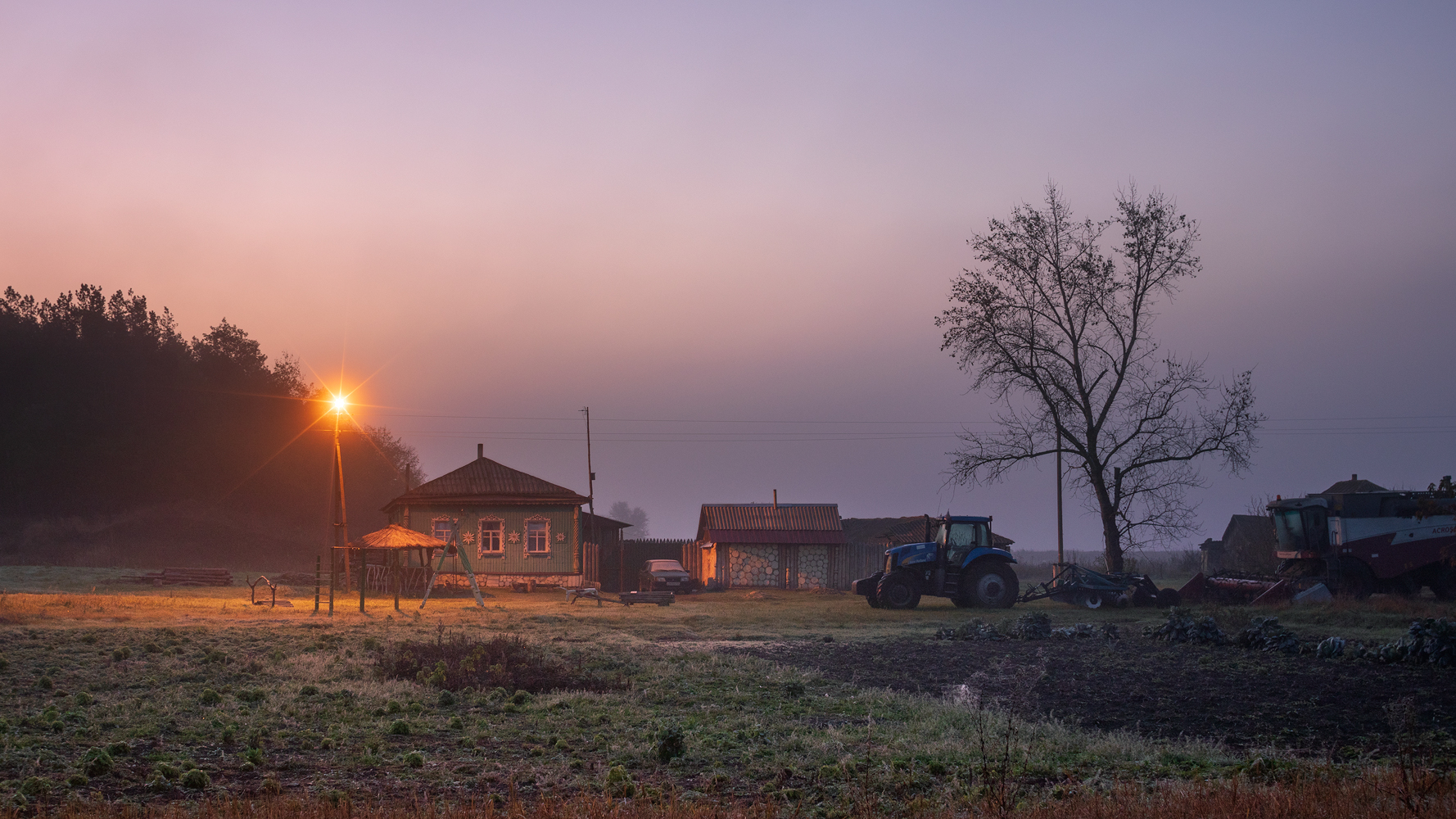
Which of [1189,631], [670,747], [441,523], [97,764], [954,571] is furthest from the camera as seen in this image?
[441,523]

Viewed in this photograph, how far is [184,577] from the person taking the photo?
38.1 metres

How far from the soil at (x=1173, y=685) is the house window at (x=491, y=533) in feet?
76.8

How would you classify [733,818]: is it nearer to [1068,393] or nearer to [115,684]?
[115,684]

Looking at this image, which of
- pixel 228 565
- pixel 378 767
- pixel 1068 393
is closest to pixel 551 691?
pixel 378 767

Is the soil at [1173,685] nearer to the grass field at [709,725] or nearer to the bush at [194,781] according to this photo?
the grass field at [709,725]

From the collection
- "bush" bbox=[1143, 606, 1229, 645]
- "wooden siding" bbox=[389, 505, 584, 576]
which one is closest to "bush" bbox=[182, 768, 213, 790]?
"bush" bbox=[1143, 606, 1229, 645]

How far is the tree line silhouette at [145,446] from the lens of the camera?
54.0 meters

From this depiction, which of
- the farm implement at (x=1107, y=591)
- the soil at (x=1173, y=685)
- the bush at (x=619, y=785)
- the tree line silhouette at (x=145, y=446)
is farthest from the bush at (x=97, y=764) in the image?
the tree line silhouette at (x=145, y=446)

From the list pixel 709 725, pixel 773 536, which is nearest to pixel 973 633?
pixel 709 725

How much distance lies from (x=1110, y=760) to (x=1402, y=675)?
25.8 feet

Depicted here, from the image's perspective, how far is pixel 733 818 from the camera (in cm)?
562

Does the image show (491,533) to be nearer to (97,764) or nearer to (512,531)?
(512,531)

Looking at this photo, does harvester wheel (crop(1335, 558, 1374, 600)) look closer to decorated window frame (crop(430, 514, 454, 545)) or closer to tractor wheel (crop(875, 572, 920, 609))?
tractor wheel (crop(875, 572, 920, 609))

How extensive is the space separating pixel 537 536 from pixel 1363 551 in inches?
1104
